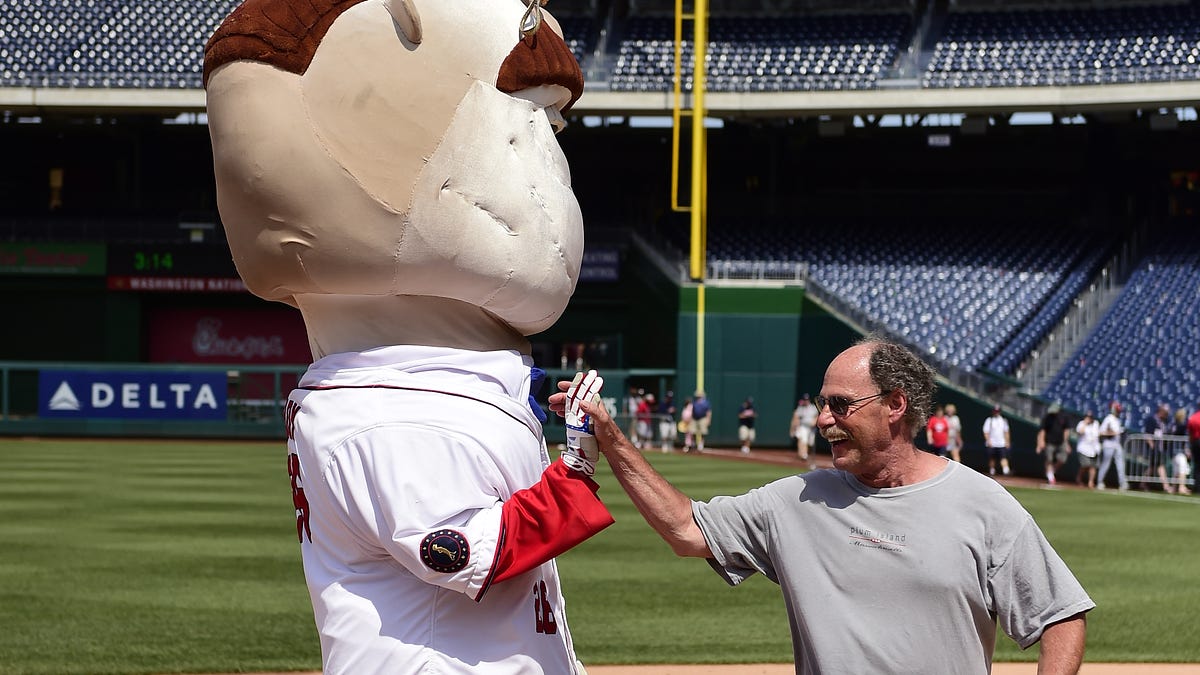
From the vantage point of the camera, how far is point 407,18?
3.76 meters

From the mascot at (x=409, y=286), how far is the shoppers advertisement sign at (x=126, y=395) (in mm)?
28825

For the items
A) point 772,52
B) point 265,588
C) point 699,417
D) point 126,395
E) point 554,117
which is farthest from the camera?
point 772,52

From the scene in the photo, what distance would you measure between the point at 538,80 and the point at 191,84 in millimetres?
32545

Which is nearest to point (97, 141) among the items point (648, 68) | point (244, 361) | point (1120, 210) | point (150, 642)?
point (244, 361)

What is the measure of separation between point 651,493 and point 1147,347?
2679cm

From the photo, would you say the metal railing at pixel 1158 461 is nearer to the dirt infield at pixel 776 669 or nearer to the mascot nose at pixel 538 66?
the dirt infield at pixel 776 669

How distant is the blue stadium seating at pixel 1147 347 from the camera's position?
1065 inches

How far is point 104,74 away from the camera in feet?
115

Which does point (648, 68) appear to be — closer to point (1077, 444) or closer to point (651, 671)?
point (1077, 444)

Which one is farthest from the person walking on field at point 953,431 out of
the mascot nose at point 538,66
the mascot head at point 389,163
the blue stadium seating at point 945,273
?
the mascot head at point 389,163

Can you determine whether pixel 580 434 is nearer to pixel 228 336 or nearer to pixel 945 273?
pixel 945 273

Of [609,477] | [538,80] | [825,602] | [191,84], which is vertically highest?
[191,84]

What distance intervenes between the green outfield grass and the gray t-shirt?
196 inches

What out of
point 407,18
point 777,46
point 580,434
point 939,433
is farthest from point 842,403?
point 777,46
